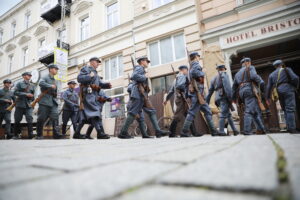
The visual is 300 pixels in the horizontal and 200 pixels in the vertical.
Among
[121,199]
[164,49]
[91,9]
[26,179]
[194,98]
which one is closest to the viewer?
[121,199]

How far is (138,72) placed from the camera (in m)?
4.10

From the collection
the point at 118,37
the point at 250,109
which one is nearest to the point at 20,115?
the point at 250,109

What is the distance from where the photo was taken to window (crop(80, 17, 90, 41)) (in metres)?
12.3

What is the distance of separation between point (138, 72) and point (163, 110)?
11.6 feet

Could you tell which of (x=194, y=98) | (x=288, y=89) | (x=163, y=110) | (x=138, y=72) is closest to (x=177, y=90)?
(x=194, y=98)

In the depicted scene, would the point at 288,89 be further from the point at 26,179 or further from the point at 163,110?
the point at 26,179

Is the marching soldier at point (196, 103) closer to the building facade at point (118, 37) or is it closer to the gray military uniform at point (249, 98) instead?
the gray military uniform at point (249, 98)

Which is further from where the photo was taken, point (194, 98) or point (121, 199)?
point (194, 98)

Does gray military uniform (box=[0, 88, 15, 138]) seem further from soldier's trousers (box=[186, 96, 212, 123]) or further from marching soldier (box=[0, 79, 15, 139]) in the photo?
soldier's trousers (box=[186, 96, 212, 123])

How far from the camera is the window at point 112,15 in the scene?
11048 millimetres

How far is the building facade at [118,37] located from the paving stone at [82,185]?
26.0 feet

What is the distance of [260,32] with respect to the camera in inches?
274

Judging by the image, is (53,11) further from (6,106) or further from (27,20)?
(6,106)

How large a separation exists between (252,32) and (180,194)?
26.6 ft
